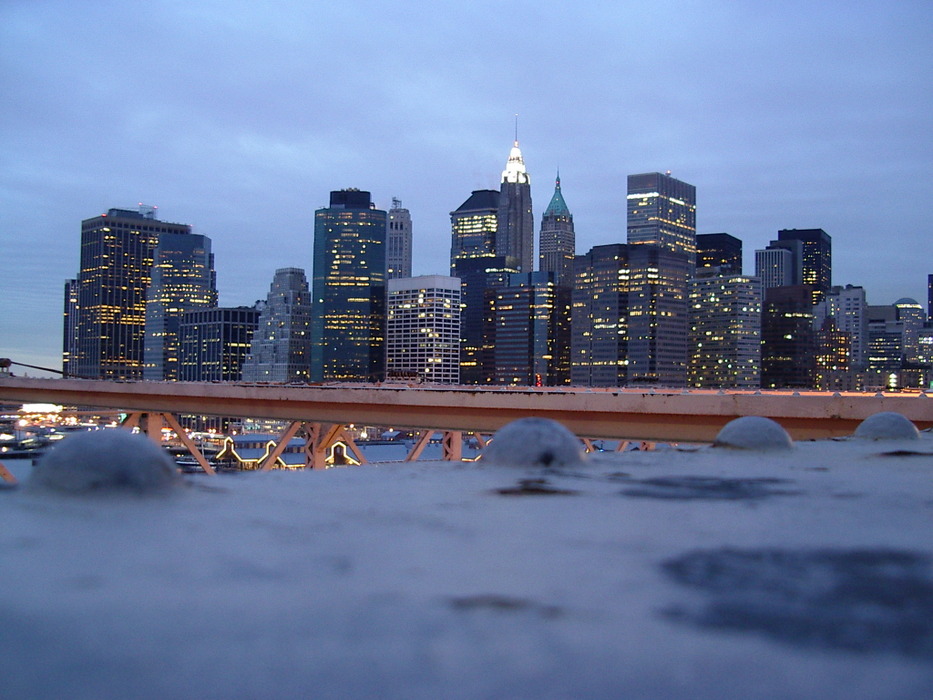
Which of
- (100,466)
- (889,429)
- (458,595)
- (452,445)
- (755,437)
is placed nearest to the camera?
(458,595)

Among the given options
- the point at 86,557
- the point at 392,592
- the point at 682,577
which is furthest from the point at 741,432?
the point at 86,557

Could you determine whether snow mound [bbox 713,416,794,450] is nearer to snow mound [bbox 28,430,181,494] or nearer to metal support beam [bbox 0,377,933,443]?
snow mound [bbox 28,430,181,494]

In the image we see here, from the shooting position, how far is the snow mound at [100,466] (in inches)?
194

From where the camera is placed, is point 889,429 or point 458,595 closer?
point 458,595

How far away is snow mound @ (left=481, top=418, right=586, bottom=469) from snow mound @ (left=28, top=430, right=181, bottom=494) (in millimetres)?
3160

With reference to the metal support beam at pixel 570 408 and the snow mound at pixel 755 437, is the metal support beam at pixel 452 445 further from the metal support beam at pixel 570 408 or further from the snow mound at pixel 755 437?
the snow mound at pixel 755 437

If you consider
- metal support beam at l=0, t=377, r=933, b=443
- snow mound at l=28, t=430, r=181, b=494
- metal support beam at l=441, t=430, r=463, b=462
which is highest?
snow mound at l=28, t=430, r=181, b=494

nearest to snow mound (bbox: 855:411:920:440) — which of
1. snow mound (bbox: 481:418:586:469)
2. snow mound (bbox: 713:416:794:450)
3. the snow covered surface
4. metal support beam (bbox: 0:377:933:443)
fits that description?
snow mound (bbox: 713:416:794:450)

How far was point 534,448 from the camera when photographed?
7457 millimetres

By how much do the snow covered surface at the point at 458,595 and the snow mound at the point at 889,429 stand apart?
5.80m

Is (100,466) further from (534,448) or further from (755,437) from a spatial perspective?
(755,437)

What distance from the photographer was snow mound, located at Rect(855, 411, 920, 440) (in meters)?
11.4

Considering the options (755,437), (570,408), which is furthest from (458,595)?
(570,408)

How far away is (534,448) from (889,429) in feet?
22.2
